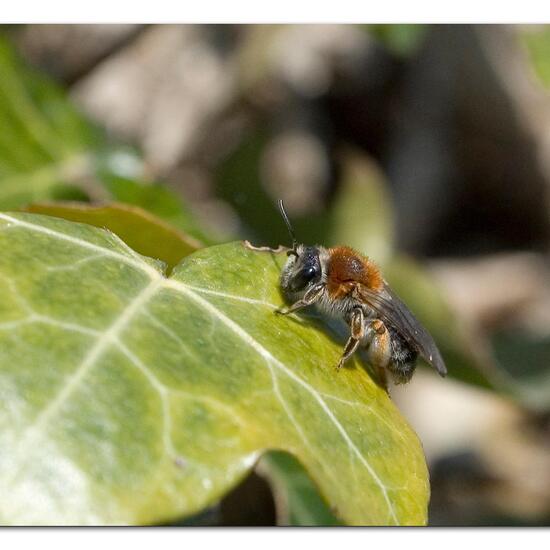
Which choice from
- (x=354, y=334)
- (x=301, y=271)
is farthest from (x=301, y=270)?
(x=354, y=334)

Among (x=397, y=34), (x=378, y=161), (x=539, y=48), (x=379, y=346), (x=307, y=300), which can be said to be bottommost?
(x=378, y=161)

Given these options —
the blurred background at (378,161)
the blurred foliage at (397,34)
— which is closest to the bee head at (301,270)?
the blurred background at (378,161)

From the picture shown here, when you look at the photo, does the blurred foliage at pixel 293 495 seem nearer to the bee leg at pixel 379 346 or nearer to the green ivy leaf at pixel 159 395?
the bee leg at pixel 379 346

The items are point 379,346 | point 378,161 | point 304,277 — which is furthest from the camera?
point 378,161
